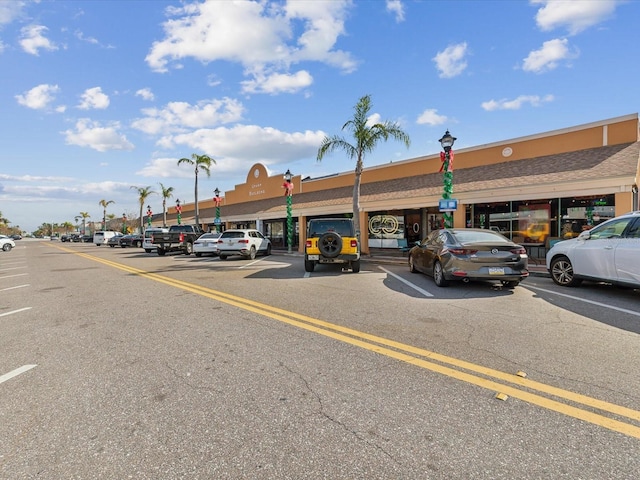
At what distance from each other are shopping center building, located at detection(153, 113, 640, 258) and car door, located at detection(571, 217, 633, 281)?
17.8ft

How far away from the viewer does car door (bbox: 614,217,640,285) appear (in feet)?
21.8

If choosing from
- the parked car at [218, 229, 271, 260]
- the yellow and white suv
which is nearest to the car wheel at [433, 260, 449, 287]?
the yellow and white suv

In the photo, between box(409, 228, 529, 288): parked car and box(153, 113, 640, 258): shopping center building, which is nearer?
box(409, 228, 529, 288): parked car

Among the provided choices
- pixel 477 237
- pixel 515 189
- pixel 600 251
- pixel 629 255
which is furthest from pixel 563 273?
pixel 515 189

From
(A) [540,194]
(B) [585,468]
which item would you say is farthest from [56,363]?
(A) [540,194]

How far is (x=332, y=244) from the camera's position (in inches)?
453

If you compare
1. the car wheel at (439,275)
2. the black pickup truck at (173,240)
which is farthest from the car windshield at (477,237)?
the black pickup truck at (173,240)

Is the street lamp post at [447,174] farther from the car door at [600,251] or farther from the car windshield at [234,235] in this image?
the car windshield at [234,235]

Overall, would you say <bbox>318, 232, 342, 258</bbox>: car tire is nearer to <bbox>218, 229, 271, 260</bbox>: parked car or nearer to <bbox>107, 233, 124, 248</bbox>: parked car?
<bbox>218, 229, 271, 260</bbox>: parked car

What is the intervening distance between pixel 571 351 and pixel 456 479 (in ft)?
9.86

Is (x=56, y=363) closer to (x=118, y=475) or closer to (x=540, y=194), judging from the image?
(x=118, y=475)

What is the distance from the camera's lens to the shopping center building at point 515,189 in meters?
12.5

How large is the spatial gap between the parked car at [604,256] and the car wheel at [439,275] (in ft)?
9.53

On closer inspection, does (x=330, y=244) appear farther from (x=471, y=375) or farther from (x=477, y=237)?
(x=471, y=375)
